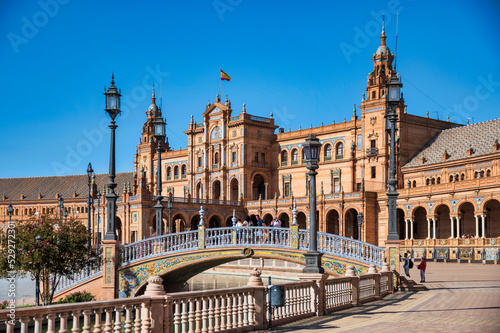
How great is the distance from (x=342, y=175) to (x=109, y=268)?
150 feet

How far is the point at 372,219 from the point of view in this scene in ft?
196

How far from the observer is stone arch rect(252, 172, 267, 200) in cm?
7650

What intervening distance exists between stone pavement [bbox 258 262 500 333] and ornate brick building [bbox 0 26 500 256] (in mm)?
26876

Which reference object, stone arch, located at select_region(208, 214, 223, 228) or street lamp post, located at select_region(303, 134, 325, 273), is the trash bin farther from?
stone arch, located at select_region(208, 214, 223, 228)

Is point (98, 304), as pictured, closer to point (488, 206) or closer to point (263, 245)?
point (263, 245)

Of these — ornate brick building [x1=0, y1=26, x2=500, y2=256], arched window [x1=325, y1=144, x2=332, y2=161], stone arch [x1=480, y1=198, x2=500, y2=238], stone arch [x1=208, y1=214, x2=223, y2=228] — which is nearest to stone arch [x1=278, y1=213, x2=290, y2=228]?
ornate brick building [x1=0, y1=26, x2=500, y2=256]

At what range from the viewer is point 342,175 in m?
67.3

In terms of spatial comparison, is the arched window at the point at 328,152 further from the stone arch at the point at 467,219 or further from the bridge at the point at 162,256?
the bridge at the point at 162,256

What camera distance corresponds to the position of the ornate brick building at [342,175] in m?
52.2

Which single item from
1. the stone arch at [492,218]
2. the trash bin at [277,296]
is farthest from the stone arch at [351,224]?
the trash bin at [277,296]

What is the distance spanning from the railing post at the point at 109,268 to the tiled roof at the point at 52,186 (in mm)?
66705

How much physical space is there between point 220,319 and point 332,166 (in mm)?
57664

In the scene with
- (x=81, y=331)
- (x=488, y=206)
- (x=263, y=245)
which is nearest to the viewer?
(x=81, y=331)

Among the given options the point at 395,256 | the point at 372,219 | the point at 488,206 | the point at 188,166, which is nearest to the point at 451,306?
the point at 395,256
